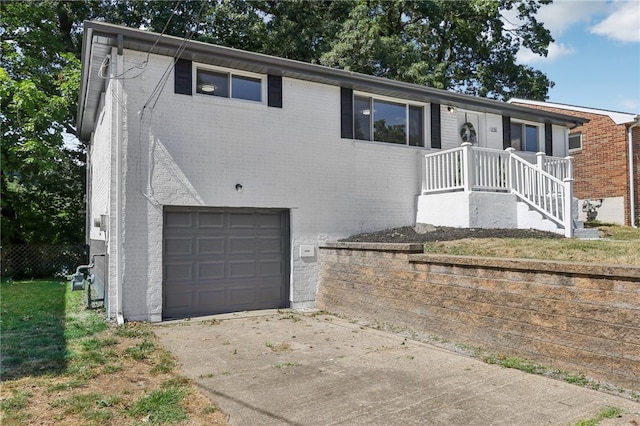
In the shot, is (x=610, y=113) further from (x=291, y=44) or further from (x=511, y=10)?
(x=291, y=44)

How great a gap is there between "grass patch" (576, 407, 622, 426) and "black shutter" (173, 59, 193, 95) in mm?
7602

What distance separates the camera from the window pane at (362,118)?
34.5ft

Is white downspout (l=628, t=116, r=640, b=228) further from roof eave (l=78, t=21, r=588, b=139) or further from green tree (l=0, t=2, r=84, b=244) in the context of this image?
green tree (l=0, t=2, r=84, b=244)

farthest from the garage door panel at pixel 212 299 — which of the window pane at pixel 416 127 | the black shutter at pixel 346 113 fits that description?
the window pane at pixel 416 127

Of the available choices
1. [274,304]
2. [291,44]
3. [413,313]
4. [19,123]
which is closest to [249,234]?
[274,304]

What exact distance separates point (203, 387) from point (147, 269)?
3866mm

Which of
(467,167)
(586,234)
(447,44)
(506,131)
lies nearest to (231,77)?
(467,167)

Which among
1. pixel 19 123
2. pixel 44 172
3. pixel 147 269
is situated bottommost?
pixel 147 269

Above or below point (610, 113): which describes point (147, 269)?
below

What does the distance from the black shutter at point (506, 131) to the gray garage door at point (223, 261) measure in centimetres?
709

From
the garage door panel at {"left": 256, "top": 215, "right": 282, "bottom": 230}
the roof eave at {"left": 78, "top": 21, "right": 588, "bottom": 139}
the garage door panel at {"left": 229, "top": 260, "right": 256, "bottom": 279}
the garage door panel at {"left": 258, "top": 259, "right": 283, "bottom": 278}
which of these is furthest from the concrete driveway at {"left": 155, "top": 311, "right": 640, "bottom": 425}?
the roof eave at {"left": 78, "top": 21, "right": 588, "bottom": 139}

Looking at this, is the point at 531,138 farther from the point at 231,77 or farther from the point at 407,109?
the point at 231,77

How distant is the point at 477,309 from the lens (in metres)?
5.87

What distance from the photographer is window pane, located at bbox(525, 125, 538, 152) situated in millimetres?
13547
